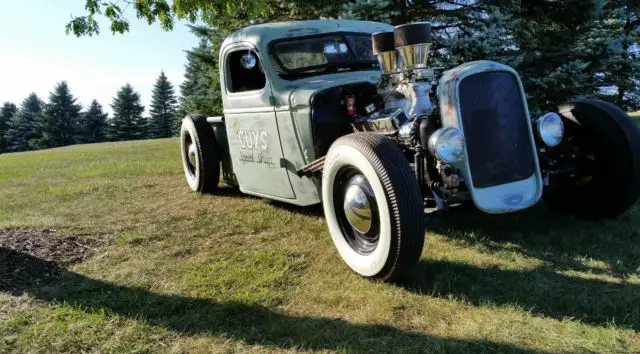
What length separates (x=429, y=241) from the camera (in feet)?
11.7

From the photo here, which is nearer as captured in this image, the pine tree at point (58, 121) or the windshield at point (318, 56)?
the windshield at point (318, 56)

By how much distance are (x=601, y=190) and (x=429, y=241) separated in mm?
1398

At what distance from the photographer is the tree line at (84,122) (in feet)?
146

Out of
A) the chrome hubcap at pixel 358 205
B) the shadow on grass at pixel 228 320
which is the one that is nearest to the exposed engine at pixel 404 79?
the chrome hubcap at pixel 358 205

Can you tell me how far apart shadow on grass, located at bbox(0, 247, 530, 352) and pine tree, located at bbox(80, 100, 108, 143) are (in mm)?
47937

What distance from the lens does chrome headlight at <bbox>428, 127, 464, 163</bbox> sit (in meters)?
2.87

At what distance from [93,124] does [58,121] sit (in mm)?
3293

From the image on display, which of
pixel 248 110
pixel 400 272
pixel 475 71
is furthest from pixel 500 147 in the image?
pixel 248 110

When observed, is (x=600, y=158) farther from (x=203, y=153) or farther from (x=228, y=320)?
(x=203, y=153)

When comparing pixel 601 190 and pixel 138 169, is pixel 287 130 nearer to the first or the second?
pixel 601 190

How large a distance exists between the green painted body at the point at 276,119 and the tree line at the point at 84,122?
137ft

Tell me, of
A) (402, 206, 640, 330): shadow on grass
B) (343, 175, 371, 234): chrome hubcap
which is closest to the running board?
(343, 175, 371, 234): chrome hubcap

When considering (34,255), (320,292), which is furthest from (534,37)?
(34,255)

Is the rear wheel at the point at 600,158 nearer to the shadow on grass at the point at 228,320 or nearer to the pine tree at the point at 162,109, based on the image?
the shadow on grass at the point at 228,320
